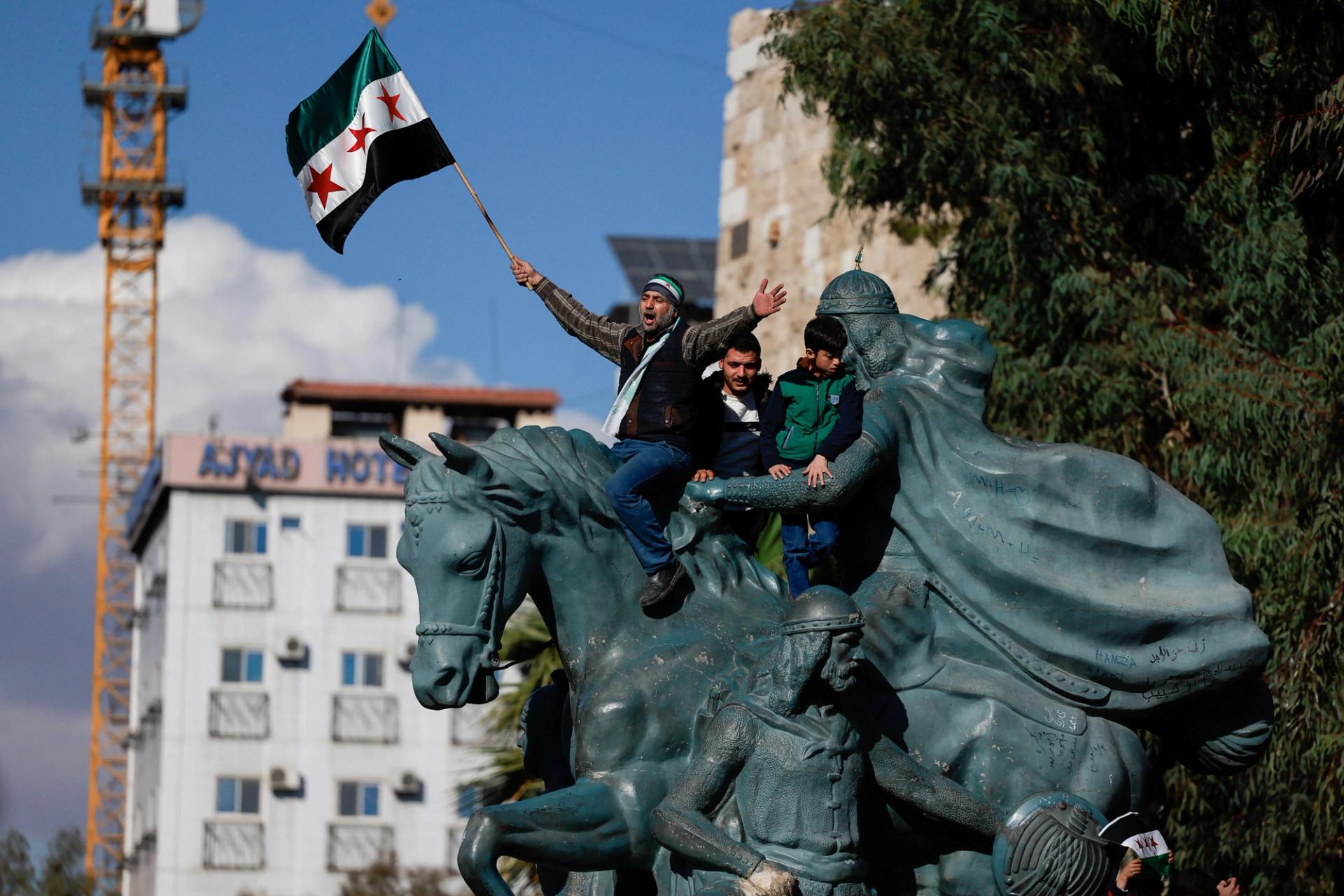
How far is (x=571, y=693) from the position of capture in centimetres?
959

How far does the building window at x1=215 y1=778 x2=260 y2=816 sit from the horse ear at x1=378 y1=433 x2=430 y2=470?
176ft

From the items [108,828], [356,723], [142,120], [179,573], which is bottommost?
[108,828]

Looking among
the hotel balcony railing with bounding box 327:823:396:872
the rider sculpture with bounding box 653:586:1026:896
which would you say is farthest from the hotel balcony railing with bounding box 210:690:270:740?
the rider sculpture with bounding box 653:586:1026:896

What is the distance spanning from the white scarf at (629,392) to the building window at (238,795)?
175ft

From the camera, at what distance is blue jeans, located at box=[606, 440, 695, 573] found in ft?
31.1

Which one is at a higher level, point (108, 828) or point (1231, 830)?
point (1231, 830)

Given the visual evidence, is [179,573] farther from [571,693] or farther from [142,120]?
[571,693]

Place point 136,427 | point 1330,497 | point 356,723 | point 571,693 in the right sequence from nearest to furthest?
point 571,693
point 1330,497
point 356,723
point 136,427

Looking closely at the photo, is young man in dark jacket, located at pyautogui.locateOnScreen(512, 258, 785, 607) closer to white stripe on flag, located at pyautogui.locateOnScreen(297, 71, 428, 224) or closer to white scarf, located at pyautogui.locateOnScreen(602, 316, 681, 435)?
white scarf, located at pyautogui.locateOnScreen(602, 316, 681, 435)

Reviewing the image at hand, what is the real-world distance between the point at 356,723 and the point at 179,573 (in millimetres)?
6402

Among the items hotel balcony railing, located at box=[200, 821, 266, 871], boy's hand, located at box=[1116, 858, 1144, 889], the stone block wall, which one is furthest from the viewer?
hotel balcony railing, located at box=[200, 821, 266, 871]

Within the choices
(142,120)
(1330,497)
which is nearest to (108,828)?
(142,120)

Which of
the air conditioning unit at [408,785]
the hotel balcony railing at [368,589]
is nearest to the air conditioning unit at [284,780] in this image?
the air conditioning unit at [408,785]

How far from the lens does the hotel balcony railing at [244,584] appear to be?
62.8 meters
